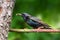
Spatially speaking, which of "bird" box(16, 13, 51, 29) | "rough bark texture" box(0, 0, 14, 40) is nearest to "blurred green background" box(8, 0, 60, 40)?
"bird" box(16, 13, 51, 29)

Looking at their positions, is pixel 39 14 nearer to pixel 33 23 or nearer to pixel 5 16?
pixel 33 23

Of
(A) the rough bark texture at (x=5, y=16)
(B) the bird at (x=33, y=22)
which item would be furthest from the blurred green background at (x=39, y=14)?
(A) the rough bark texture at (x=5, y=16)

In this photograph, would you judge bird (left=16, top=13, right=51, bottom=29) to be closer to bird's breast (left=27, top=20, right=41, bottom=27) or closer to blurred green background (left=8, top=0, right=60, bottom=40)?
bird's breast (left=27, top=20, right=41, bottom=27)

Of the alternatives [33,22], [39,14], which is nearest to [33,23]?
[33,22]

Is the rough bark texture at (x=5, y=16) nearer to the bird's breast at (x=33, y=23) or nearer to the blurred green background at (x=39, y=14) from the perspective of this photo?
the bird's breast at (x=33, y=23)

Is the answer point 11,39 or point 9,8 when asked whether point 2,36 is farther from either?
point 11,39

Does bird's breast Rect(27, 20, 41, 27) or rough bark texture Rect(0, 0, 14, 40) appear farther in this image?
bird's breast Rect(27, 20, 41, 27)

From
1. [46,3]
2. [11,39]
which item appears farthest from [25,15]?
[46,3]
